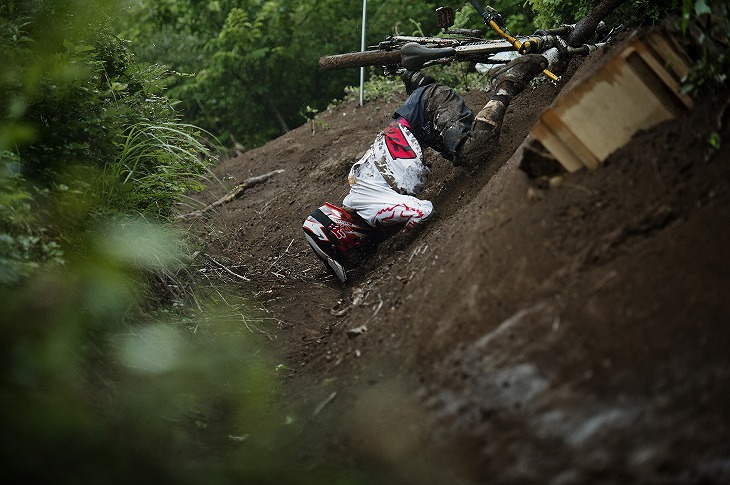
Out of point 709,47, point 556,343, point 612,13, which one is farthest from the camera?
point 612,13

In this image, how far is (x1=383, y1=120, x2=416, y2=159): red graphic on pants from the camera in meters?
5.02

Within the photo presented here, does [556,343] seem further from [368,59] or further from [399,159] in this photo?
[368,59]

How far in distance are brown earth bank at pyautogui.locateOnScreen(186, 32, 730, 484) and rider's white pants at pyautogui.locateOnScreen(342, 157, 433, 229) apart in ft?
1.62

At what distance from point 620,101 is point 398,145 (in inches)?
79.6

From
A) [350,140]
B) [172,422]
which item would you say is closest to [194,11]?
[350,140]

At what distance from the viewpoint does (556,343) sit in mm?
2668

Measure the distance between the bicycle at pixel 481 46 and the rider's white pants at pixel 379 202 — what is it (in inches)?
40.8

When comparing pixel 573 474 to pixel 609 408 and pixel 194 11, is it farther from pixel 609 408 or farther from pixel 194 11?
pixel 194 11

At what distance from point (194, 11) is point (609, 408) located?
928 cm

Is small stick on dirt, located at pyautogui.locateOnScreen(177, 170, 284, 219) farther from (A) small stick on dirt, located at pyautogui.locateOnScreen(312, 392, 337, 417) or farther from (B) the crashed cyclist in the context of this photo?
(A) small stick on dirt, located at pyautogui.locateOnScreen(312, 392, 337, 417)

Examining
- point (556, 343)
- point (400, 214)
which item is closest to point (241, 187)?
point (400, 214)

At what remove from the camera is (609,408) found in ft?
7.66

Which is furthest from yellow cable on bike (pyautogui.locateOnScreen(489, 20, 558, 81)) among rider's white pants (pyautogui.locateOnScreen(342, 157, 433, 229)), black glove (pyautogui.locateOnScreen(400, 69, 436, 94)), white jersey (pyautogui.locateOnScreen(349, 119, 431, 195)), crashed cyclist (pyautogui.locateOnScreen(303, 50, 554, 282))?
rider's white pants (pyautogui.locateOnScreen(342, 157, 433, 229))

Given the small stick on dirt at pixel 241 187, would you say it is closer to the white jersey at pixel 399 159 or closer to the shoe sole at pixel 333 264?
the shoe sole at pixel 333 264
